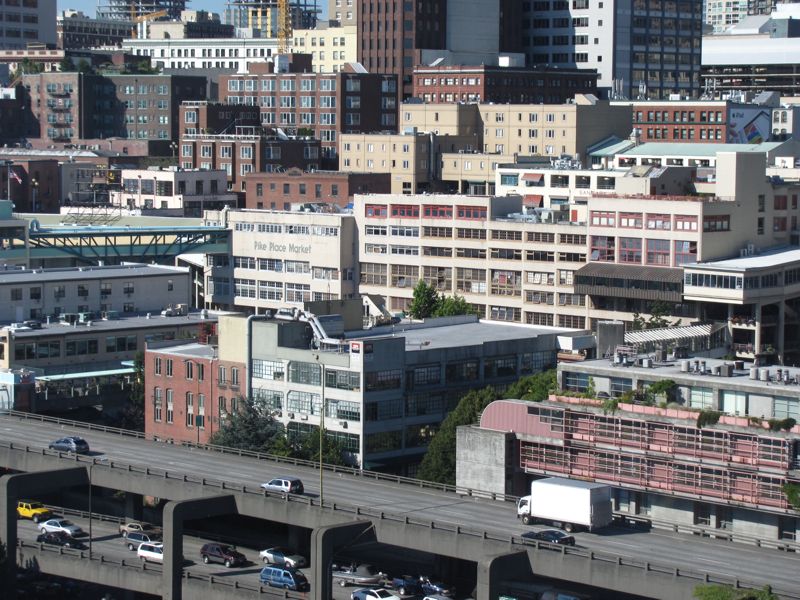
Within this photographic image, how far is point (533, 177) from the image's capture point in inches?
6944

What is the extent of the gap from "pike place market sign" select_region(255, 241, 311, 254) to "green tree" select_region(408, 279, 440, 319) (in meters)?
14.2

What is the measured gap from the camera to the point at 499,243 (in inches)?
6058

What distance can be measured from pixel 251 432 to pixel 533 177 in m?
73.6

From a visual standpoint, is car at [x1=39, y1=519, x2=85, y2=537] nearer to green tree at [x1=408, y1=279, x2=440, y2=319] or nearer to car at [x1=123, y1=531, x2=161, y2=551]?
car at [x1=123, y1=531, x2=161, y2=551]

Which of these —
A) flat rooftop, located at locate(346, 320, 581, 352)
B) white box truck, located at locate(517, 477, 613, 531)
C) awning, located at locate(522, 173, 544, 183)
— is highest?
awning, located at locate(522, 173, 544, 183)

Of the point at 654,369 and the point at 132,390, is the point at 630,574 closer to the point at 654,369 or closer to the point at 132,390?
the point at 654,369

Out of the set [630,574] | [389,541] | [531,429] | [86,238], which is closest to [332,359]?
[531,429]

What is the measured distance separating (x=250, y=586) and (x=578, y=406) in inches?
782

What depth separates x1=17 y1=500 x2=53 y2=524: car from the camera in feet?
331

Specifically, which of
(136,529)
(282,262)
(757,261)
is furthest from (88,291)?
(757,261)

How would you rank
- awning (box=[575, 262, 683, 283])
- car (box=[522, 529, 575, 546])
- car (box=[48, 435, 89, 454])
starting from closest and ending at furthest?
1. car (box=[522, 529, 575, 546])
2. car (box=[48, 435, 89, 454])
3. awning (box=[575, 262, 683, 283])

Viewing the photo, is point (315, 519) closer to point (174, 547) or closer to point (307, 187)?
point (174, 547)

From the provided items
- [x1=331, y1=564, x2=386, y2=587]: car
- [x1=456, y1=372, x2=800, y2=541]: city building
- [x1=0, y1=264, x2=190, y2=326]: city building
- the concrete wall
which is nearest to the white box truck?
[x1=456, y1=372, x2=800, y2=541]: city building

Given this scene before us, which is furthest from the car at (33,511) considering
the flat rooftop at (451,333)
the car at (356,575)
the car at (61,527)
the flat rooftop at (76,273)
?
the flat rooftop at (76,273)
